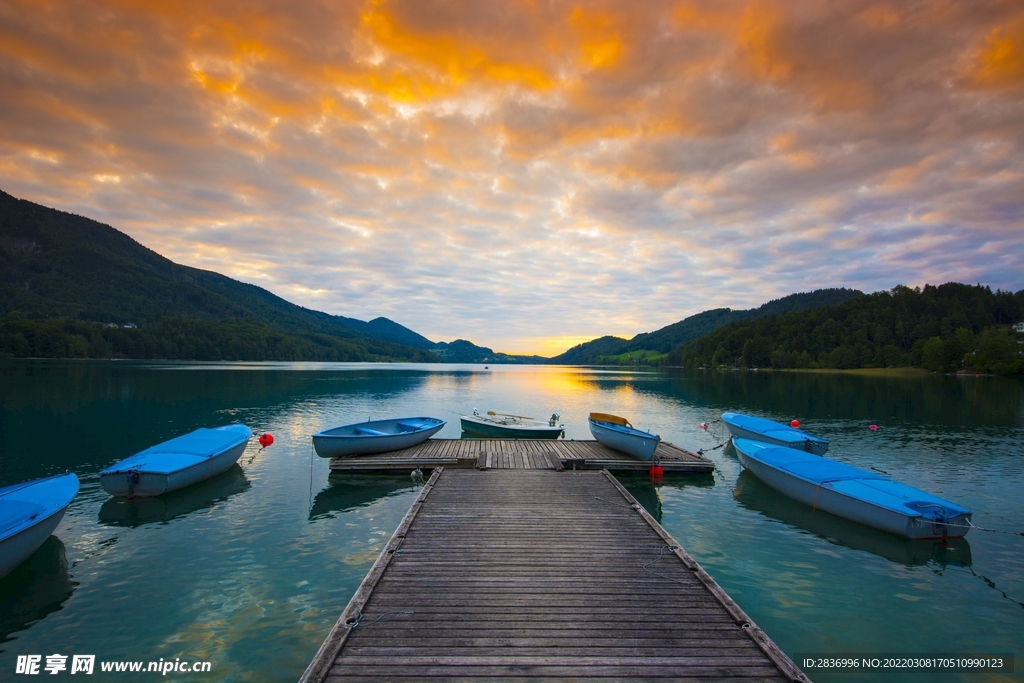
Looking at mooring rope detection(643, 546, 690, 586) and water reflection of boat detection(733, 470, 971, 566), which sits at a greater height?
mooring rope detection(643, 546, 690, 586)

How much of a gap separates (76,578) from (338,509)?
25.6 feet

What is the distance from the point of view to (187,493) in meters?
20.6

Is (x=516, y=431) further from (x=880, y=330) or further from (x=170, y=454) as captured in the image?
(x=880, y=330)

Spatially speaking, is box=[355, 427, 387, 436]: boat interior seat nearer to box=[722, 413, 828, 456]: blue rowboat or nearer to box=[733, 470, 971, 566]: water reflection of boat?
box=[733, 470, 971, 566]: water reflection of boat

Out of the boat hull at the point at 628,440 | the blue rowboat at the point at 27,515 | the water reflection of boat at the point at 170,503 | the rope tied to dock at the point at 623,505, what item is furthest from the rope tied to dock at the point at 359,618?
the boat hull at the point at 628,440

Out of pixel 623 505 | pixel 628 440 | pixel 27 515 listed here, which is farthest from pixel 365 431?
pixel 623 505

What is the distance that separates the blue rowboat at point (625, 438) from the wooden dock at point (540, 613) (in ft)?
33.6

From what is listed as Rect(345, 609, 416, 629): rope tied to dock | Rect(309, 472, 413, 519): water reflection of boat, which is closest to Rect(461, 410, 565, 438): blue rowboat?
Rect(309, 472, 413, 519): water reflection of boat

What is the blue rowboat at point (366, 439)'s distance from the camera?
24.0 metres

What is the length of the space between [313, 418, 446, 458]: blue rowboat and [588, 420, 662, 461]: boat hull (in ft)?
33.7

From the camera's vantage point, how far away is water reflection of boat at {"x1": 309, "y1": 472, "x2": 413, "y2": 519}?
Result: 18.9m

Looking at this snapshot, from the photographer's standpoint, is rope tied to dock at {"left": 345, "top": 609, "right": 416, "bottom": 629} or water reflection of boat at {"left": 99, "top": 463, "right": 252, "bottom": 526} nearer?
rope tied to dock at {"left": 345, "top": 609, "right": 416, "bottom": 629}

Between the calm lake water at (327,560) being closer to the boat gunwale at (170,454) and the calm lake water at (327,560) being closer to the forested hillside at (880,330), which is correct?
the boat gunwale at (170,454)

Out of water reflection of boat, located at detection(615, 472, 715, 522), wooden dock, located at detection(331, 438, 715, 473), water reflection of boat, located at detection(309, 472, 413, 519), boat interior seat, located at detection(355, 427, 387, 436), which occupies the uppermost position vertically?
boat interior seat, located at detection(355, 427, 387, 436)
